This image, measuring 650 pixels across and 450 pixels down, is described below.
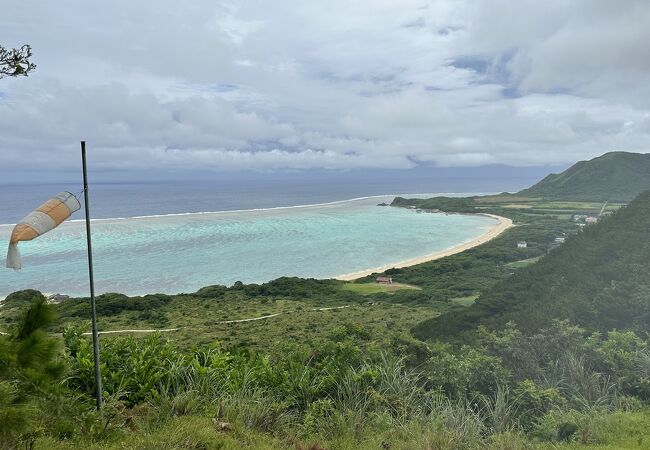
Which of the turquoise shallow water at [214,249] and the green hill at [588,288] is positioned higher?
the green hill at [588,288]

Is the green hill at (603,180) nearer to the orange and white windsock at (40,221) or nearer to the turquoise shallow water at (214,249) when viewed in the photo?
the turquoise shallow water at (214,249)

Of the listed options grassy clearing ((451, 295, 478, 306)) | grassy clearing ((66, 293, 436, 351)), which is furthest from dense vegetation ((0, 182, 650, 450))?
grassy clearing ((451, 295, 478, 306))

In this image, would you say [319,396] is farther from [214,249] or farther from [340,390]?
[214,249]

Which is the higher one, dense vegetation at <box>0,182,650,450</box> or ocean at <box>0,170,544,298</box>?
dense vegetation at <box>0,182,650,450</box>

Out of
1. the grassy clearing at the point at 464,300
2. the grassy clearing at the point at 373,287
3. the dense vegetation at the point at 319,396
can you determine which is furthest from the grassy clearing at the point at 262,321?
the dense vegetation at the point at 319,396

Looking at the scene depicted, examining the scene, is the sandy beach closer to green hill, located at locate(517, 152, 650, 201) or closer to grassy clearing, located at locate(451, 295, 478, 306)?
grassy clearing, located at locate(451, 295, 478, 306)

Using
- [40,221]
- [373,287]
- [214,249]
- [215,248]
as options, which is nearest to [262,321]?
[373,287]
